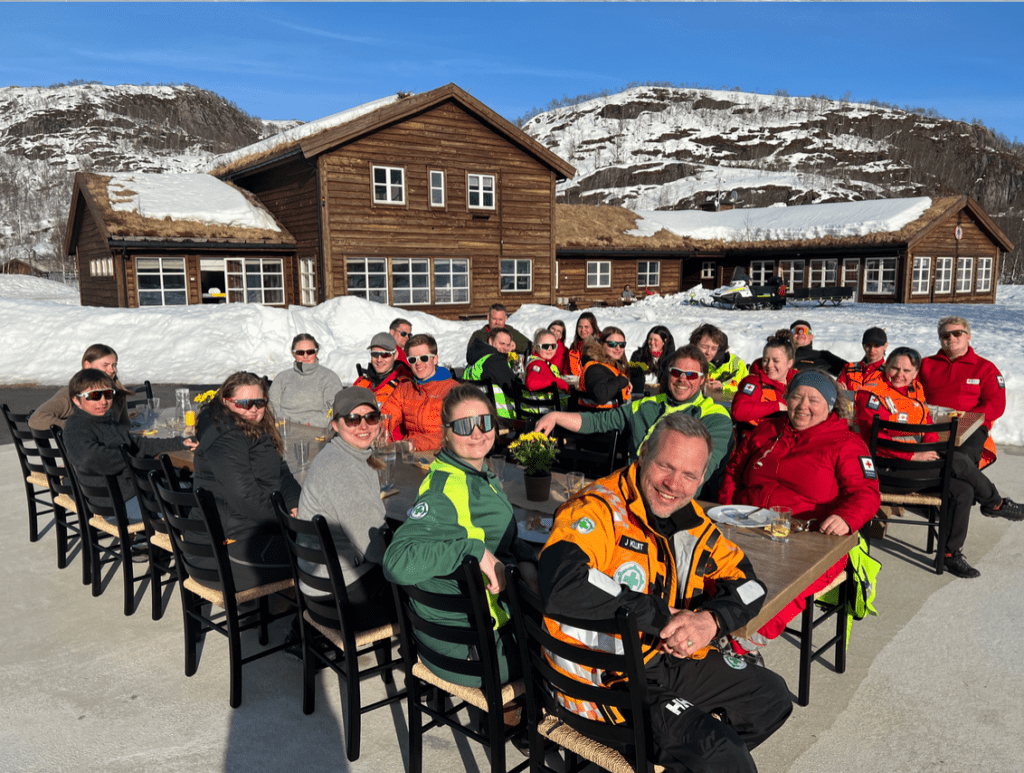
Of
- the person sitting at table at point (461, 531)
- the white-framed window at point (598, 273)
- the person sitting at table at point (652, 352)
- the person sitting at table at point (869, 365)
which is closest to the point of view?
the person sitting at table at point (461, 531)

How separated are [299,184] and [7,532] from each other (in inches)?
684

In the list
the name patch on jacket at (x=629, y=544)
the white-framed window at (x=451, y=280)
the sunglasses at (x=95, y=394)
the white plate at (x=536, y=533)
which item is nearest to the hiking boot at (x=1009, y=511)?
the white plate at (x=536, y=533)

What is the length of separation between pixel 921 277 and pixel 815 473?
3143 cm

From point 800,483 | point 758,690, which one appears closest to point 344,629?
point 758,690

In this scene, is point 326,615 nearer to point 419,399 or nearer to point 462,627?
point 462,627

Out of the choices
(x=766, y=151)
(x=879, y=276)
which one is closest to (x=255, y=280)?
(x=879, y=276)

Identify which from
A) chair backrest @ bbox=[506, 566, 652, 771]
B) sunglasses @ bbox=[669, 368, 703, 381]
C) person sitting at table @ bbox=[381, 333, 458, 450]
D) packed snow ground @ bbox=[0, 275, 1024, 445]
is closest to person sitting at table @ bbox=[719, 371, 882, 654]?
sunglasses @ bbox=[669, 368, 703, 381]

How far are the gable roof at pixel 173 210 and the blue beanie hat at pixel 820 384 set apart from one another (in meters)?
19.7

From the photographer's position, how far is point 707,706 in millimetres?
2498

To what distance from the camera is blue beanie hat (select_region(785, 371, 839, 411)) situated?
12.8 feet

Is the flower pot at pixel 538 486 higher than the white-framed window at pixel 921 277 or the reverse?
the reverse

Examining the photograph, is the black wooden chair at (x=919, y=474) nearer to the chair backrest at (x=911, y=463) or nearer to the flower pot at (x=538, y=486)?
the chair backrest at (x=911, y=463)

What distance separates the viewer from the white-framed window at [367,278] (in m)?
21.7

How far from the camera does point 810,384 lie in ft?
12.8
